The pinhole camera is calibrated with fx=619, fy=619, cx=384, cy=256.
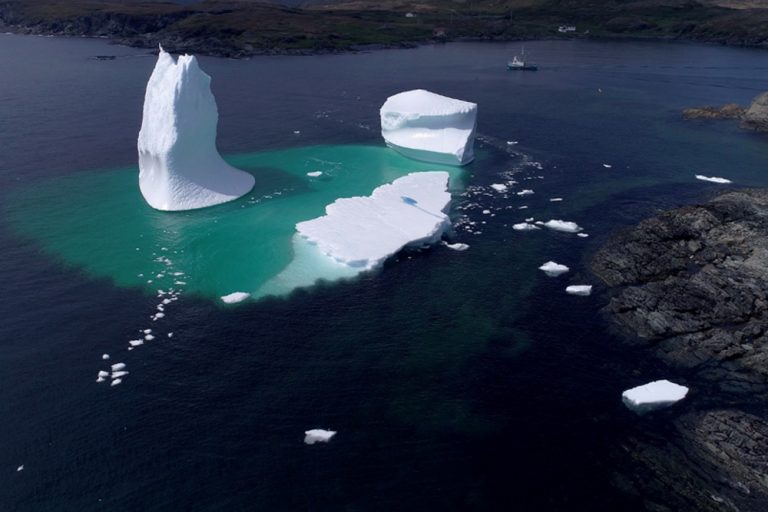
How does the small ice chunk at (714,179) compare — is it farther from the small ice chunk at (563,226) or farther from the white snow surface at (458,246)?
the white snow surface at (458,246)

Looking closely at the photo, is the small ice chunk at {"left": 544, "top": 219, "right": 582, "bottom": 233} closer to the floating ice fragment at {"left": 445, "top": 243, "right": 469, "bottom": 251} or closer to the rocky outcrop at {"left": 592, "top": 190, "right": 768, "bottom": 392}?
the rocky outcrop at {"left": 592, "top": 190, "right": 768, "bottom": 392}

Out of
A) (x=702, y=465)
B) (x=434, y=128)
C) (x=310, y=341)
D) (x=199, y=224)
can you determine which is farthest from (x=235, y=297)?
(x=434, y=128)

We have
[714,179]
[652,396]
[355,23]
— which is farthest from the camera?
[355,23]

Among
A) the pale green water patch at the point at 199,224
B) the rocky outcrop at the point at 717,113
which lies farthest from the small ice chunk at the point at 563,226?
the rocky outcrop at the point at 717,113

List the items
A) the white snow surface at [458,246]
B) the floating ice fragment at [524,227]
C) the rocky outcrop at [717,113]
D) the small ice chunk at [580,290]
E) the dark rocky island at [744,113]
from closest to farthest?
the small ice chunk at [580,290]
the white snow surface at [458,246]
the floating ice fragment at [524,227]
the dark rocky island at [744,113]
the rocky outcrop at [717,113]

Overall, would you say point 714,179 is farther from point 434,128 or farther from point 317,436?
point 317,436
